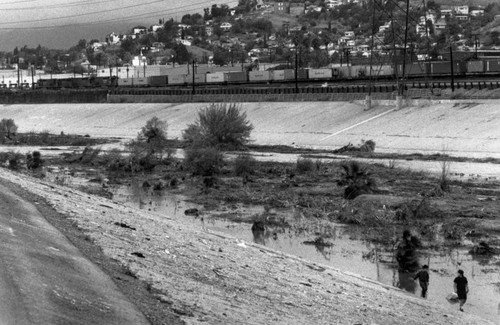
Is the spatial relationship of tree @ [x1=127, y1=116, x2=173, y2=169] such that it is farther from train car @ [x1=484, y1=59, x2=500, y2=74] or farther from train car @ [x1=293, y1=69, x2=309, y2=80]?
train car @ [x1=293, y1=69, x2=309, y2=80]

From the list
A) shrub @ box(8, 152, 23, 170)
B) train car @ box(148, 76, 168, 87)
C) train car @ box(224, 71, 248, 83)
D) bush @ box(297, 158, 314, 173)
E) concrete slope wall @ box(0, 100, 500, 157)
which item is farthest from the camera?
train car @ box(148, 76, 168, 87)

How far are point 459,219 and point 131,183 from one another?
23189mm

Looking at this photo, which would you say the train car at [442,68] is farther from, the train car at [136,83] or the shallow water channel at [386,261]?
the shallow water channel at [386,261]

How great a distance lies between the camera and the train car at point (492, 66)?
106188 mm

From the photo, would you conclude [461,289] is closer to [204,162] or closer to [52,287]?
[52,287]

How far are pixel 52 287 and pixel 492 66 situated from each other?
99458mm

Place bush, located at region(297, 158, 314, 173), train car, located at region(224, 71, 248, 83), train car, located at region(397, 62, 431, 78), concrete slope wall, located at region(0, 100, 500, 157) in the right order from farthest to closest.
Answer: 1. train car, located at region(224, 71, 248, 83)
2. train car, located at region(397, 62, 431, 78)
3. concrete slope wall, located at region(0, 100, 500, 157)
4. bush, located at region(297, 158, 314, 173)

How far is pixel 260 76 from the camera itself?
13450cm

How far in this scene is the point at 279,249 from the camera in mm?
27516

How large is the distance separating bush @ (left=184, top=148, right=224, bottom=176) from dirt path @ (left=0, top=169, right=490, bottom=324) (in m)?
28.3

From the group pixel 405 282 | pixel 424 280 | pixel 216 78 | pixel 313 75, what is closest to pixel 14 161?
pixel 405 282

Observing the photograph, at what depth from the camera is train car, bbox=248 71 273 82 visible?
13275 centimetres

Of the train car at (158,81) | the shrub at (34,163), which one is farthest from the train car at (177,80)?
the shrub at (34,163)

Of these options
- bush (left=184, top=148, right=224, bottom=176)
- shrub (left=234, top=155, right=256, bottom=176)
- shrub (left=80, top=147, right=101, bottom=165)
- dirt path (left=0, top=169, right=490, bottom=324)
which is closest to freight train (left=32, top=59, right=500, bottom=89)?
shrub (left=80, top=147, right=101, bottom=165)
